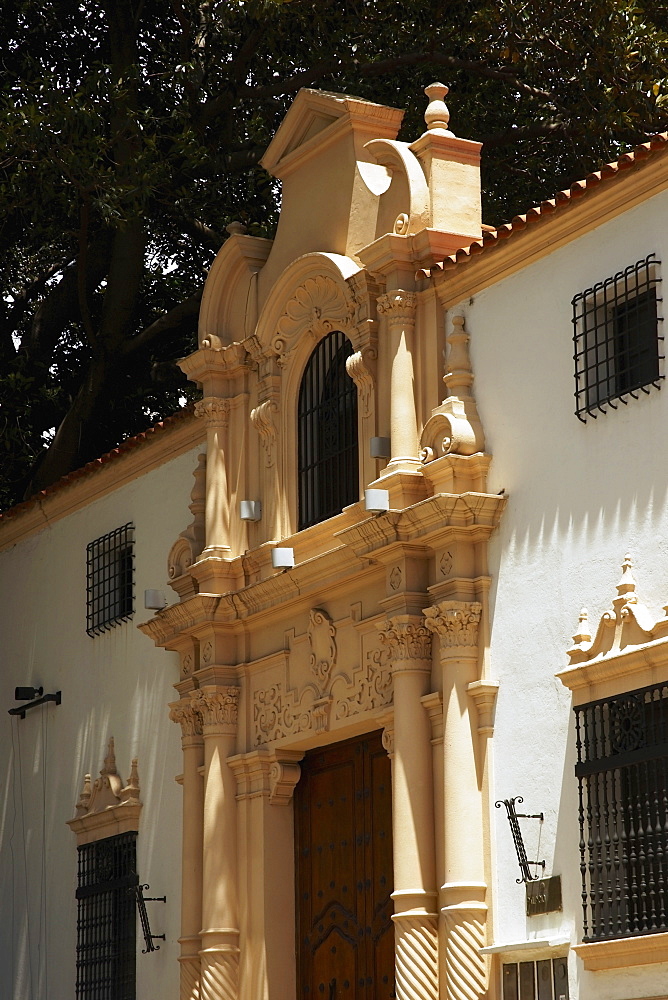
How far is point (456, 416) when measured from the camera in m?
12.9

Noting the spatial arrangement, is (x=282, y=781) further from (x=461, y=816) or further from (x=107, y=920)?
(x=107, y=920)

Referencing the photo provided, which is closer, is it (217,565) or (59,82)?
(217,565)

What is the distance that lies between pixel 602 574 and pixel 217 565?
4.55m

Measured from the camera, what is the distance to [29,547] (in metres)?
19.4

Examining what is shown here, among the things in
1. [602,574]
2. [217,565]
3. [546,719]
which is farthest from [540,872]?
[217,565]

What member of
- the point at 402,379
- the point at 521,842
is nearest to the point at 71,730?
the point at 402,379

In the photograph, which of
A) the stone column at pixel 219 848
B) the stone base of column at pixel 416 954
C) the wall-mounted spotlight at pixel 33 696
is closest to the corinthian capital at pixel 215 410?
the stone column at pixel 219 848

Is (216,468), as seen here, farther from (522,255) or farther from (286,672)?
(522,255)

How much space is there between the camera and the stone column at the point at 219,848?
14.5 meters

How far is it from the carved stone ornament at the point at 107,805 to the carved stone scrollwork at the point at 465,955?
16.5 feet

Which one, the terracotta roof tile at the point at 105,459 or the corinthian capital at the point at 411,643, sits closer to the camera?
the corinthian capital at the point at 411,643

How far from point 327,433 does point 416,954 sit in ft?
13.9

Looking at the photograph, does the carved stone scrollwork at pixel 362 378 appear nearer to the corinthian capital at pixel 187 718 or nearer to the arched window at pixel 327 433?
the arched window at pixel 327 433

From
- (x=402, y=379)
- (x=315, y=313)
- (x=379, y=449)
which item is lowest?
(x=379, y=449)
